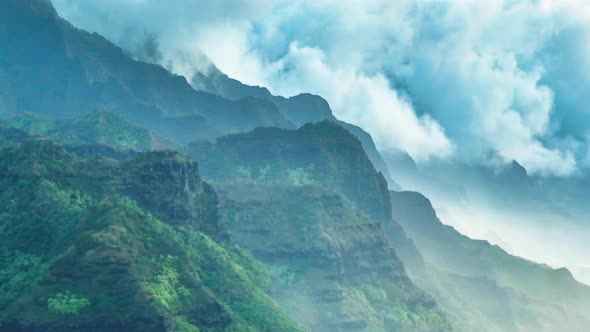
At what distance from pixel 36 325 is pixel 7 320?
646 centimetres

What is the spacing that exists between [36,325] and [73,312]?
8705 mm

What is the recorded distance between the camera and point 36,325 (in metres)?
196

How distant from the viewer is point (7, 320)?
639 feet

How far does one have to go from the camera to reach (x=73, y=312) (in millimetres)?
199875

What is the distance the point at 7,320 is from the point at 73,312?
14611 mm
